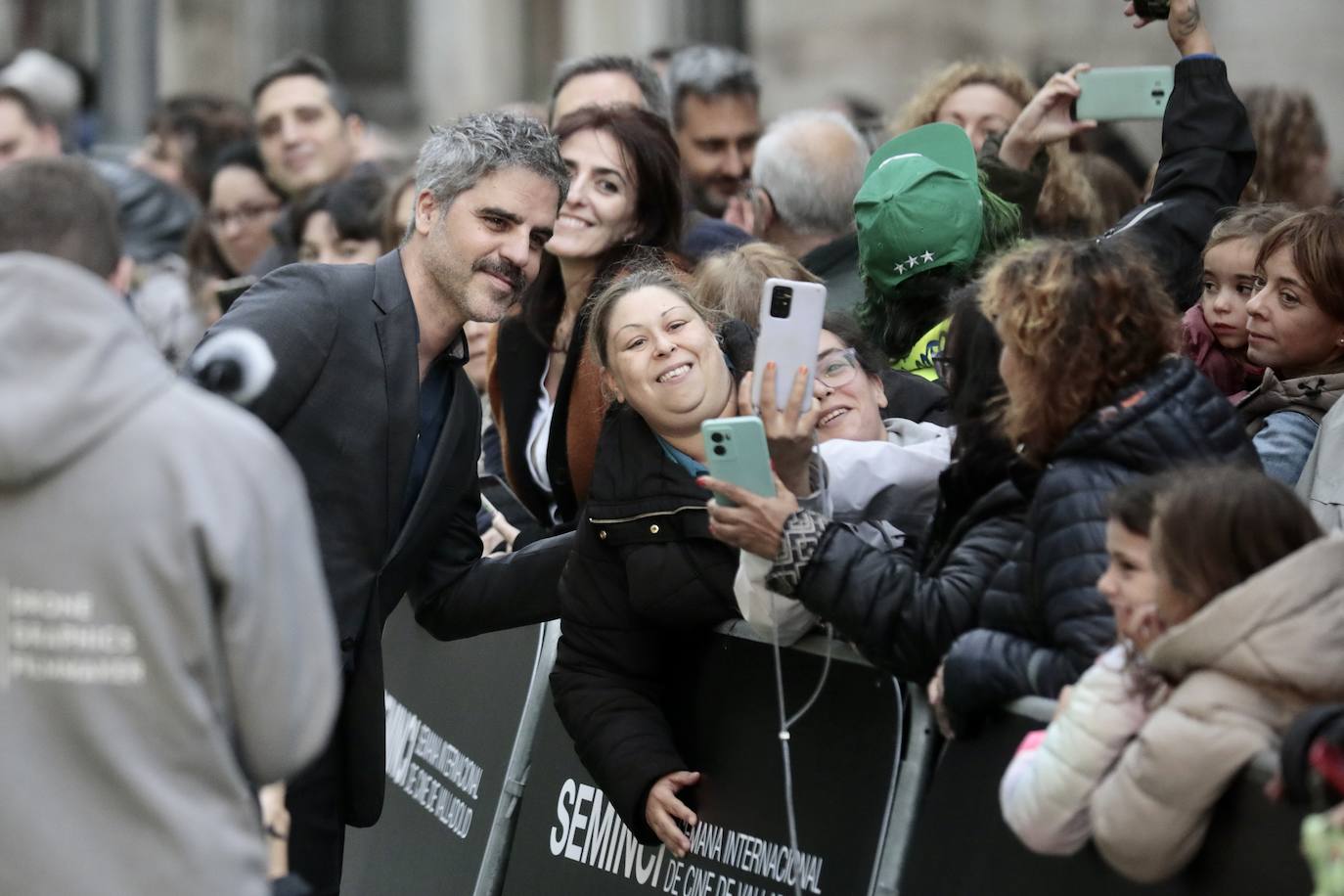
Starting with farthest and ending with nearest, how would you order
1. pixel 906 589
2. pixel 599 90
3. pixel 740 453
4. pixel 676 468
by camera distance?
pixel 599 90 < pixel 676 468 < pixel 740 453 < pixel 906 589

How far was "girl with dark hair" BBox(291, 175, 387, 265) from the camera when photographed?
862 centimetres

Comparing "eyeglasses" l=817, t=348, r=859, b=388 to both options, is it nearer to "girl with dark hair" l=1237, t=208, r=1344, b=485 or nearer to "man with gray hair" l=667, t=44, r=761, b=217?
"girl with dark hair" l=1237, t=208, r=1344, b=485

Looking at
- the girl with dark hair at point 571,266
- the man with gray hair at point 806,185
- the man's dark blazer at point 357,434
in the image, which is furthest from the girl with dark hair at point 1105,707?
the man with gray hair at point 806,185

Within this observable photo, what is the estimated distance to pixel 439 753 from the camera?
6516 mm

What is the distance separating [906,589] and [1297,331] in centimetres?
148

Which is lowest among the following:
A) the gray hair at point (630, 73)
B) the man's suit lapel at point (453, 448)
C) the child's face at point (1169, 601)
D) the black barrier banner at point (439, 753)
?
the black barrier banner at point (439, 753)

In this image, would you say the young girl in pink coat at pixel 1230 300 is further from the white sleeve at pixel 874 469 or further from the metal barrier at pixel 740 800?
the metal barrier at pixel 740 800

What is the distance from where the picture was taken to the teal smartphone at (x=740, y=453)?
4379 mm

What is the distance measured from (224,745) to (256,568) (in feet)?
0.98

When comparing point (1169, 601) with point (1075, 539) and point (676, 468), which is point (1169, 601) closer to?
point (1075, 539)

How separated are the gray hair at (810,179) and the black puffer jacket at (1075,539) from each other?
300 centimetres

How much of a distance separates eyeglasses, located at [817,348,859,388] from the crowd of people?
0.09 ft

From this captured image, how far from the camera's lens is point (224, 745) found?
3.41 meters

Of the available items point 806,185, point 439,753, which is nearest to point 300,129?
point 806,185
